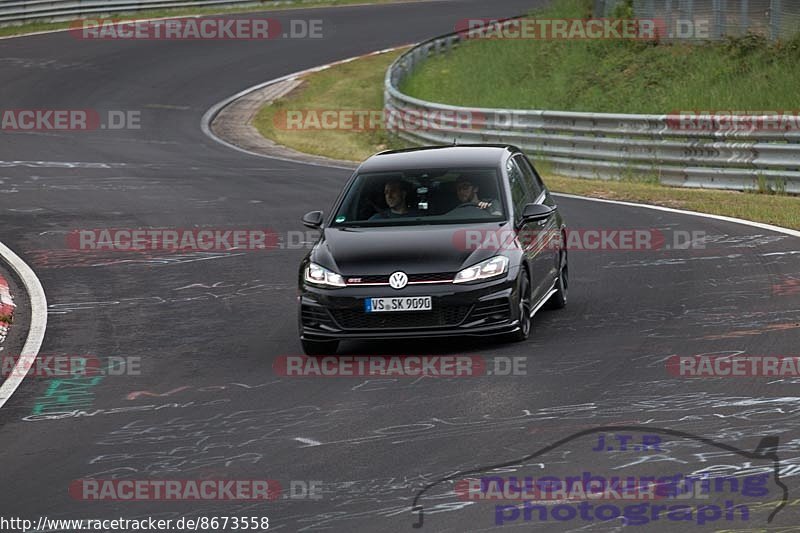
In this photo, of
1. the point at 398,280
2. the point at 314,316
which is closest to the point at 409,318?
the point at 398,280

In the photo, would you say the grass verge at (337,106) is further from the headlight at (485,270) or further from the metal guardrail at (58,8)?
the headlight at (485,270)

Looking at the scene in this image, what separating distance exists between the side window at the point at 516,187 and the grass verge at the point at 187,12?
3630cm

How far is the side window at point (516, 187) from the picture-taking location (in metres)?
12.6

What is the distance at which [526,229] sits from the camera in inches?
487

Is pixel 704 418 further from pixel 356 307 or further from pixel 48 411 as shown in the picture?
pixel 48 411

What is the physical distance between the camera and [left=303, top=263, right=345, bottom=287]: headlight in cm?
1144

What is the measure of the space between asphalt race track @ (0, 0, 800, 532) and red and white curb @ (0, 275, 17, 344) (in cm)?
40

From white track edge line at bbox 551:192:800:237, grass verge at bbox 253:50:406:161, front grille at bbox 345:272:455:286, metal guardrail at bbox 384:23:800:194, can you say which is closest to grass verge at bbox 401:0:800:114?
grass verge at bbox 253:50:406:161

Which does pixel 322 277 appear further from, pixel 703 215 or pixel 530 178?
pixel 703 215

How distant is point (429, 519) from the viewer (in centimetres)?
711

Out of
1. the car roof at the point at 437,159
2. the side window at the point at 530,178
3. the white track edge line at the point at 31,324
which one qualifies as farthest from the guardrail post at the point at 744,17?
the car roof at the point at 437,159

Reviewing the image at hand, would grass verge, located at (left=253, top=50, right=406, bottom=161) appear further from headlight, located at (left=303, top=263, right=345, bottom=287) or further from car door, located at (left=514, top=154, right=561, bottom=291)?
headlight, located at (left=303, top=263, right=345, bottom=287)

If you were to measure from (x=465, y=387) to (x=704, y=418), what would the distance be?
6.13 feet

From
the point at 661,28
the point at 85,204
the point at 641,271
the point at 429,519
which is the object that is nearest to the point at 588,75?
the point at 661,28
